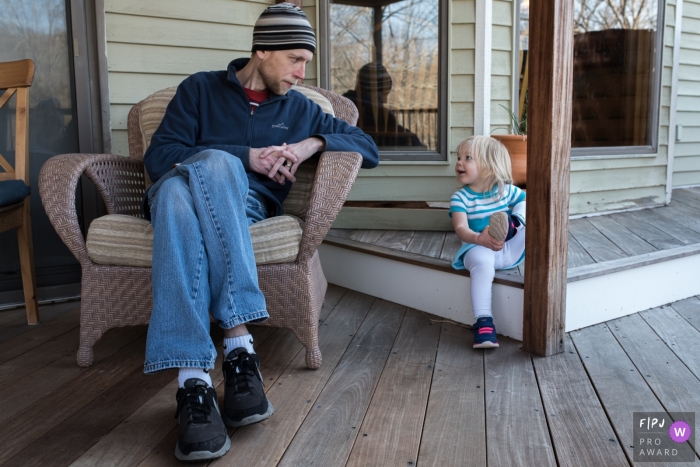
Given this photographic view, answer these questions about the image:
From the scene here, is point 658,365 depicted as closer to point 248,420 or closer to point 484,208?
point 484,208

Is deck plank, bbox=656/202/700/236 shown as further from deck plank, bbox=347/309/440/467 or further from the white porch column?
deck plank, bbox=347/309/440/467

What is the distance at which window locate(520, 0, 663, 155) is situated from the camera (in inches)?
161

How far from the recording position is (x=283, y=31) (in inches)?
76.8

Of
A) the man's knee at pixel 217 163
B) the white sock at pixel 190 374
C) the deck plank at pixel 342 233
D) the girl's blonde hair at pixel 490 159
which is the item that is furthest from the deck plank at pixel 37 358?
the girl's blonde hair at pixel 490 159

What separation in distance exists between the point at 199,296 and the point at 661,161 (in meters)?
3.67

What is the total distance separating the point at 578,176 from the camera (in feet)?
12.6

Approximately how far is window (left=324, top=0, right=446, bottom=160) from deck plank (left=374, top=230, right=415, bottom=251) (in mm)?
474

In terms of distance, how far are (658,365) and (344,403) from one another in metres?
0.98

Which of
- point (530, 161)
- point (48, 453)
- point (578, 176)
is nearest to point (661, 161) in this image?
point (578, 176)

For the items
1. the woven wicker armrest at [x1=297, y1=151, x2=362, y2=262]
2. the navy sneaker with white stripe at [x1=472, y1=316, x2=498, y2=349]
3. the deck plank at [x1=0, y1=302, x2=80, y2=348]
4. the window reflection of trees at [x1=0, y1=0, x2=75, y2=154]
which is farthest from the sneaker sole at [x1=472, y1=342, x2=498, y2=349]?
the window reflection of trees at [x1=0, y1=0, x2=75, y2=154]

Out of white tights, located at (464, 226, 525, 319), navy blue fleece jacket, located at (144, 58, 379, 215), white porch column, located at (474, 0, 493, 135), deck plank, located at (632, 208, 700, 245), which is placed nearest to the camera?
navy blue fleece jacket, located at (144, 58, 379, 215)

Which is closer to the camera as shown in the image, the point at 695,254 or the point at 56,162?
the point at 56,162

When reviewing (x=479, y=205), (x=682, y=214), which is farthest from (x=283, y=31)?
(x=682, y=214)

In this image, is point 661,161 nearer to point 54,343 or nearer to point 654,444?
point 654,444
